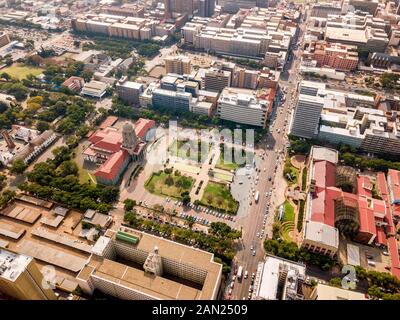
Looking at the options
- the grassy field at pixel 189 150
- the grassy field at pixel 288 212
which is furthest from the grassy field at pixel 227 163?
the grassy field at pixel 288 212

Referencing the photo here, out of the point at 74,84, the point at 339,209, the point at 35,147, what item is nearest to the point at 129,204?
the point at 35,147

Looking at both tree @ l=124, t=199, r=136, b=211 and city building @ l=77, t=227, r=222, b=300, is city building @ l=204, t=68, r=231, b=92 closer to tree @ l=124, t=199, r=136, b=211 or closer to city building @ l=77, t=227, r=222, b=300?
tree @ l=124, t=199, r=136, b=211

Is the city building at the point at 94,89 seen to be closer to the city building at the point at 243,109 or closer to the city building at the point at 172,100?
the city building at the point at 172,100

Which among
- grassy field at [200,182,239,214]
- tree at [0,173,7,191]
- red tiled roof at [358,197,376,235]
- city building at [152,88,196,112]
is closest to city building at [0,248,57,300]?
tree at [0,173,7,191]

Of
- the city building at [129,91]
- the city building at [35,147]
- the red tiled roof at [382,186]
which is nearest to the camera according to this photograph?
the red tiled roof at [382,186]

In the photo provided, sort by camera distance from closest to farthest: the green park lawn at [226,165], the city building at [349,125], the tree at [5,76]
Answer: the green park lawn at [226,165]
the city building at [349,125]
the tree at [5,76]
